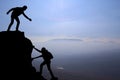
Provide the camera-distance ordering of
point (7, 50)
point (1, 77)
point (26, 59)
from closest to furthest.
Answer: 1. point (1, 77)
2. point (7, 50)
3. point (26, 59)

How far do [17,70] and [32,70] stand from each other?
6.34ft

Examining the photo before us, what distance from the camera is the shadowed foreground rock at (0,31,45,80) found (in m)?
19.1

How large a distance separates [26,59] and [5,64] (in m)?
2.48

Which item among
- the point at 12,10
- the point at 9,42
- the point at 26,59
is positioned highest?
the point at 12,10

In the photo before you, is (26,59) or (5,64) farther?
(26,59)

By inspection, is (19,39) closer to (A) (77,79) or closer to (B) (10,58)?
(B) (10,58)

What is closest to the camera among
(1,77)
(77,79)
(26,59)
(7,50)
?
(1,77)

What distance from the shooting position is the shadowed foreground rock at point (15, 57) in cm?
1914

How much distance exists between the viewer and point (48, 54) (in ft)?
66.7

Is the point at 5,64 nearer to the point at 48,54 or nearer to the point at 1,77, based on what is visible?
the point at 1,77

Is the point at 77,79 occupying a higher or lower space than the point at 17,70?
lower

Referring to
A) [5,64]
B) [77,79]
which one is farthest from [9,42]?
[77,79]

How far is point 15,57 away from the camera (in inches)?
783

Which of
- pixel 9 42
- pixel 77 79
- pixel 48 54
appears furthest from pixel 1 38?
pixel 77 79
